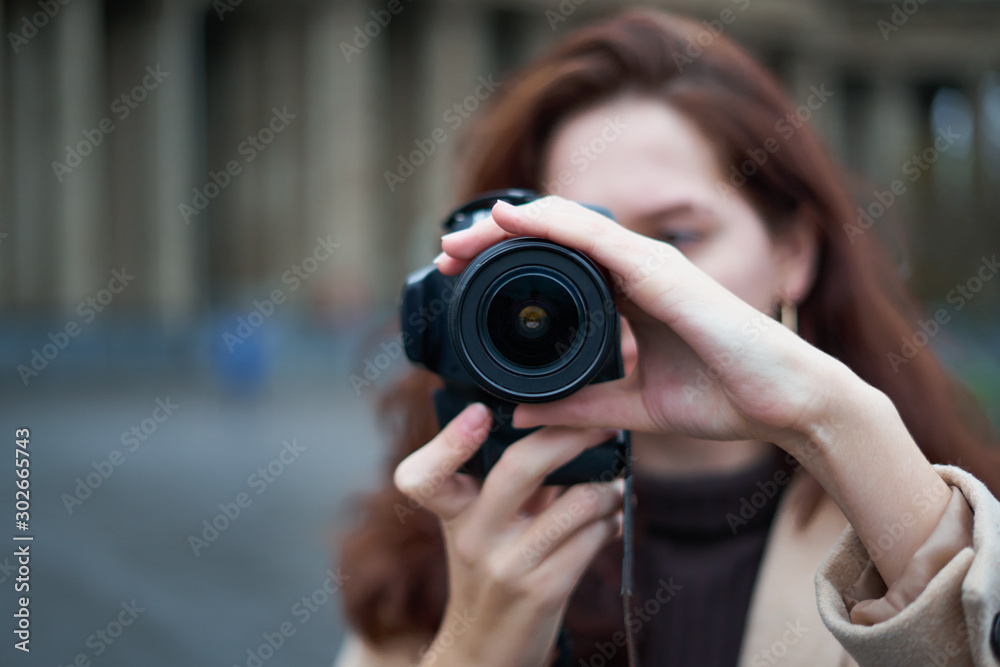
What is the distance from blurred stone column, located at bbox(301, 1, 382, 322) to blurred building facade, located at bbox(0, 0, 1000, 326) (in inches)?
2.6

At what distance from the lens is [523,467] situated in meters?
1.42

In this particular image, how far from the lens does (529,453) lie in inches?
55.9

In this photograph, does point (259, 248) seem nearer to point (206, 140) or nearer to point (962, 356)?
point (206, 140)

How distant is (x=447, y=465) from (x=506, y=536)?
17cm

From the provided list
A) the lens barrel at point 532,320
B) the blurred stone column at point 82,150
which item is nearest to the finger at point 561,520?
the lens barrel at point 532,320

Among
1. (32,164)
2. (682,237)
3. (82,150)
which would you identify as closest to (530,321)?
(682,237)

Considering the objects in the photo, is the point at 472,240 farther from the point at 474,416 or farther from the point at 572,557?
the point at 572,557

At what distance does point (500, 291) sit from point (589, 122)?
80cm

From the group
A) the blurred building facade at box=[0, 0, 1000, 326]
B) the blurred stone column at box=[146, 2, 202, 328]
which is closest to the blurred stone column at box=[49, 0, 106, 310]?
the blurred building facade at box=[0, 0, 1000, 326]

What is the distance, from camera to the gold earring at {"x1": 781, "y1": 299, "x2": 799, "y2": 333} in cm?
192

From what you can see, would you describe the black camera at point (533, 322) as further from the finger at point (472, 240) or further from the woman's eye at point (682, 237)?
the woman's eye at point (682, 237)

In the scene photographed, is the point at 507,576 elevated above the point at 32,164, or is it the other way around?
the point at 507,576

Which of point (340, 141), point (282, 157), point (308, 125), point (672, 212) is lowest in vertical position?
point (282, 157)

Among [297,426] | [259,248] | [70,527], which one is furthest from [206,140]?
[70,527]
